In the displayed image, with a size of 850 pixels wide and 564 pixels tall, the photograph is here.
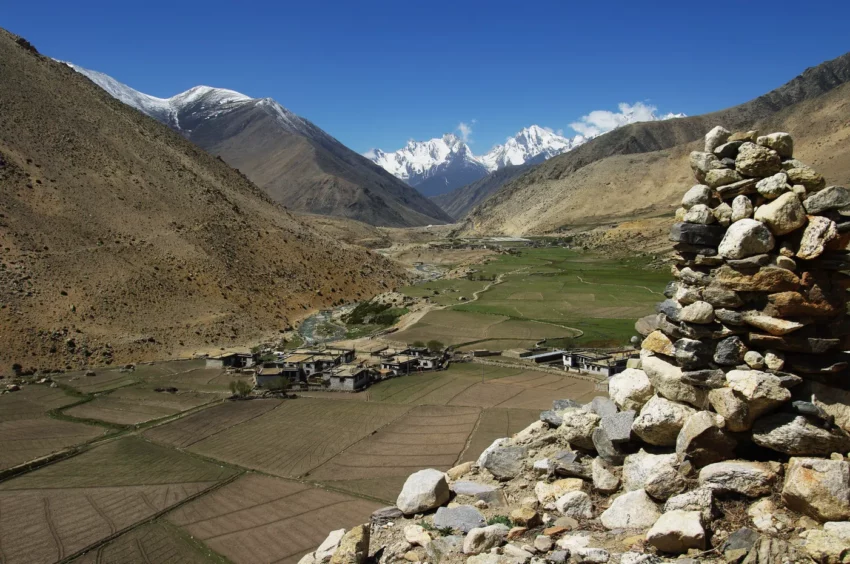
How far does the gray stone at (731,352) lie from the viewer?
8.16 meters

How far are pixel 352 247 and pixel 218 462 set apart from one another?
3369 inches

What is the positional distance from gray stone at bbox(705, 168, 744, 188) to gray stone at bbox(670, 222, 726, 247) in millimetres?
768

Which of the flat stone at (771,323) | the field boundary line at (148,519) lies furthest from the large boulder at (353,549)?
the field boundary line at (148,519)

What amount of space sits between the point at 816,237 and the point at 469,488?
6.45 meters

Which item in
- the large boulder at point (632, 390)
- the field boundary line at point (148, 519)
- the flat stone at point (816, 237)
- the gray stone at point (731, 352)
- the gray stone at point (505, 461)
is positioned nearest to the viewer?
the flat stone at point (816, 237)

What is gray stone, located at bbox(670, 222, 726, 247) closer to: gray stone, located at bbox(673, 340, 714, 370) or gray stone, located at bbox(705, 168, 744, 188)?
gray stone, located at bbox(705, 168, 744, 188)

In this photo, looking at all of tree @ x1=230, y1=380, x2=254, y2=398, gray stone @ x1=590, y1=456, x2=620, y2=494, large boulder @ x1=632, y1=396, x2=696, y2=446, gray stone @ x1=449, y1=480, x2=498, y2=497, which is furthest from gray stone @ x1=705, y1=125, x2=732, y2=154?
tree @ x1=230, y1=380, x2=254, y2=398

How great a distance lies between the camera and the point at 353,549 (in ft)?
27.3

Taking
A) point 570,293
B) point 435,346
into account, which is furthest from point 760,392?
point 570,293

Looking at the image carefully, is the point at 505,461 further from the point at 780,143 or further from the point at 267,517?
the point at 267,517

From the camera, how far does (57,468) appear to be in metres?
32.5

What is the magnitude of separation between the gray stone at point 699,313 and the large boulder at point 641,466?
2.02 metres

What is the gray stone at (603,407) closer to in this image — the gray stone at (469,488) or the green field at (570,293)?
the gray stone at (469,488)

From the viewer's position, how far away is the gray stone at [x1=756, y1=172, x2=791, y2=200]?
838 cm
